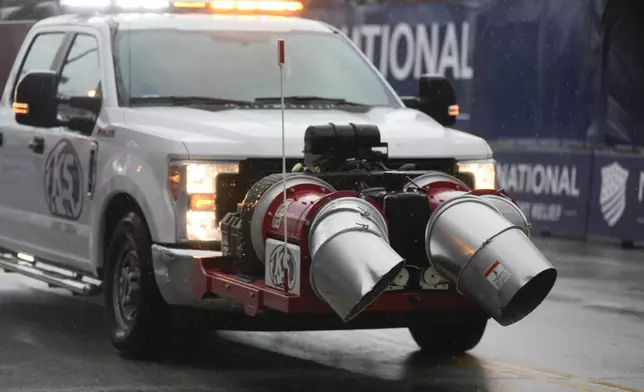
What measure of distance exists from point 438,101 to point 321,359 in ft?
6.70

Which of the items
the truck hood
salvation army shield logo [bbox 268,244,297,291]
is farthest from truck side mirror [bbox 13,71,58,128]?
salvation army shield logo [bbox 268,244,297,291]

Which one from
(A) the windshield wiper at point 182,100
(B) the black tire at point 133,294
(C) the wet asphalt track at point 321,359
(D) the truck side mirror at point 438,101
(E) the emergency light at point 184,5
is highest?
(E) the emergency light at point 184,5

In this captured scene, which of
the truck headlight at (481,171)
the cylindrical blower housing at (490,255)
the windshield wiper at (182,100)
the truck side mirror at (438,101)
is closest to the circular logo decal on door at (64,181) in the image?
the windshield wiper at (182,100)

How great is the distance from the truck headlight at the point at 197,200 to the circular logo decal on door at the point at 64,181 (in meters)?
1.42

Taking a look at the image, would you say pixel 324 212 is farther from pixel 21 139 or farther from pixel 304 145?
pixel 21 139

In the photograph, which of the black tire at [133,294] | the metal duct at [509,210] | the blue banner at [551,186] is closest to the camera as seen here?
the metal duct at [509,210]

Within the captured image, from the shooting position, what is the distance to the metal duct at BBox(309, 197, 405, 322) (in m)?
8.03

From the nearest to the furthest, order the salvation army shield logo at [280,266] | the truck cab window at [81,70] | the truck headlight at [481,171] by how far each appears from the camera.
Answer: the salvation army shield logo at [280,266], the truck headlight at [481,171], the truck cab window at [81,70]

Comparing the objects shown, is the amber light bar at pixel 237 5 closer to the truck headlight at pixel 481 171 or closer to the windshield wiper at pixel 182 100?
the windshield wiper at pixel 182 100

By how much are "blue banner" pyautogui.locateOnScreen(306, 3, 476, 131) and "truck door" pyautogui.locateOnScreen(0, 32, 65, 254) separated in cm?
1062

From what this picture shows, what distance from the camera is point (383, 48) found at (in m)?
23.8

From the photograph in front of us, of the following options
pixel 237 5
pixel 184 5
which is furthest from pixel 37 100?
pixel 237 5

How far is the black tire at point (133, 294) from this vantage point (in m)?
9.70

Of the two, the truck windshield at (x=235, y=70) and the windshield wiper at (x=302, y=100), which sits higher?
the truck windshield at (x=235, y=70)
